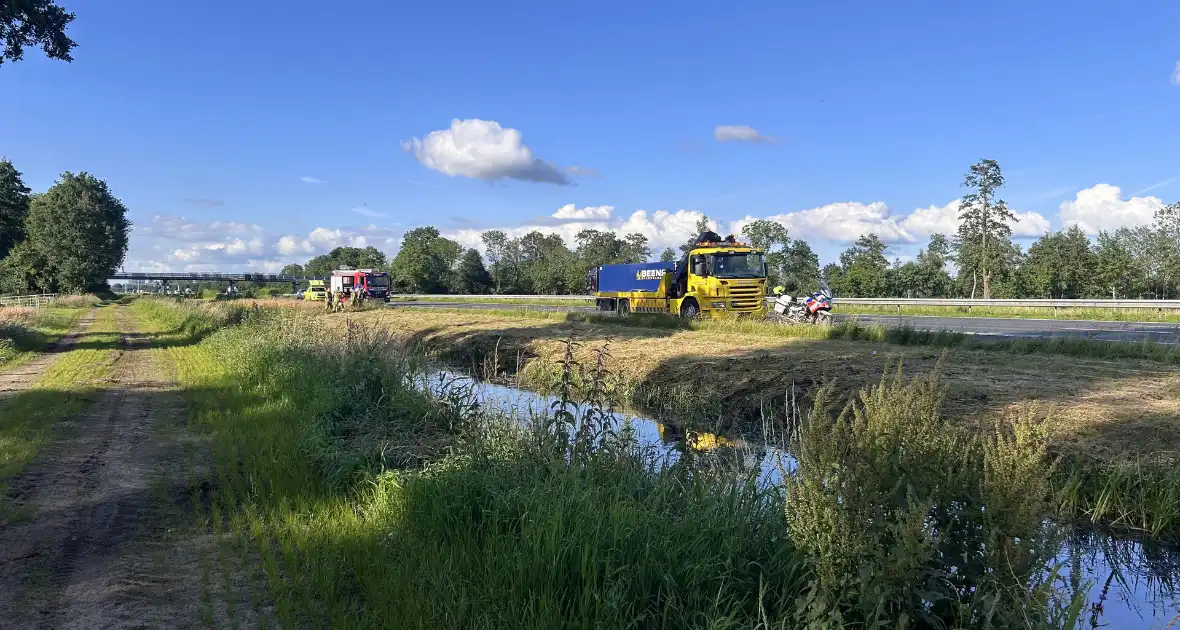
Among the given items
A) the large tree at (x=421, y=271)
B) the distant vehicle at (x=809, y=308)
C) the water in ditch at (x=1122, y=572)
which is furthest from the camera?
the large tree at (x=421, y=271)

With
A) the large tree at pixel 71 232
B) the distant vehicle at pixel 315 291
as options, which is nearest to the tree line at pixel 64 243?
the large tree at pixel 71 232

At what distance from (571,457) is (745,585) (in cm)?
220

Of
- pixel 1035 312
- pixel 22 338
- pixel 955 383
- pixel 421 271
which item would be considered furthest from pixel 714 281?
pixel 421 271

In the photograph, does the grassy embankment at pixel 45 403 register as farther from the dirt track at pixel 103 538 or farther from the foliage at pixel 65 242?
the foliage at pixel 65 242

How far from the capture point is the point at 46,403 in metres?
10.4

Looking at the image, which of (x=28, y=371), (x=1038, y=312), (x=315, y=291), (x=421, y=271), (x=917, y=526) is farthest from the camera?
(x=421, y=271)

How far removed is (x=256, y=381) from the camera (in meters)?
11.8

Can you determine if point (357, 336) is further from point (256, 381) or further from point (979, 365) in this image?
point (979, 365)

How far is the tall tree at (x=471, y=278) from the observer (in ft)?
303

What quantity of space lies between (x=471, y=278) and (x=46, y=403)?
83365 millimetres

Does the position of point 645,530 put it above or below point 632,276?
below

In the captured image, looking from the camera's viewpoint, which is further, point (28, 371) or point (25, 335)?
point (25, 335)

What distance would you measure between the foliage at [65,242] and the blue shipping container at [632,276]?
218 ft

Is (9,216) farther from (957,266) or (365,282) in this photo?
(957,266)
